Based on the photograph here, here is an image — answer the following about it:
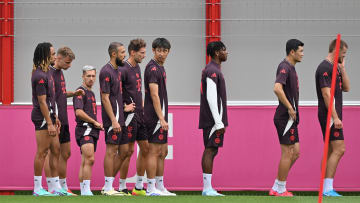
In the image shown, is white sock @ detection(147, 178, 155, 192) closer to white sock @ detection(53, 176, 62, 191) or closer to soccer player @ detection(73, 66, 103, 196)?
soccer player @ detection(73, 66, 103, 196)

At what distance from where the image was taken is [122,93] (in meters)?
9.70

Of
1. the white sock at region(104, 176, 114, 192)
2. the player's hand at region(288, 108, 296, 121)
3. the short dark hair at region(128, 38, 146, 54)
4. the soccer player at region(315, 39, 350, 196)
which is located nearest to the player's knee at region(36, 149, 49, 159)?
the white sock at region(104, 176, 114, 192)

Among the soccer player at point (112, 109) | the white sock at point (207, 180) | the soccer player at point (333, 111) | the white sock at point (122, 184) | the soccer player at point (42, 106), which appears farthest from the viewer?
the white sock at point (122, 184)

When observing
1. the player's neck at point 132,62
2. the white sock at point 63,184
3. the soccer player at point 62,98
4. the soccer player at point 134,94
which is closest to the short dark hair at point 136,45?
the soccer player at point 134,94

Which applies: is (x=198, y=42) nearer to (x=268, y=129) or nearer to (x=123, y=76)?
(x=268, y=129)

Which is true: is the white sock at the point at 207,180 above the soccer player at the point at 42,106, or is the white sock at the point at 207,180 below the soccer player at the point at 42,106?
below

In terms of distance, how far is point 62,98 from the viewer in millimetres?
9766

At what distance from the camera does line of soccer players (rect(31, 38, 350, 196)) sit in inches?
367

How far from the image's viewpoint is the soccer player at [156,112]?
370 inches

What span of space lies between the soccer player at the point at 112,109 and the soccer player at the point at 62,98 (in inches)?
16.8

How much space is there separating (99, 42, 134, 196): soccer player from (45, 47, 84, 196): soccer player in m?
0.43

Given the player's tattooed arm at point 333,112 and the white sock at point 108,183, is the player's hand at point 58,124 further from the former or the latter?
the player's tattooed arm at point 333,112

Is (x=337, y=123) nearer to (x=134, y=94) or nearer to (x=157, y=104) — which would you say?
(x=157, y=104)

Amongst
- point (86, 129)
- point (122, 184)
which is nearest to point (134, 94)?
point (86, 129)
